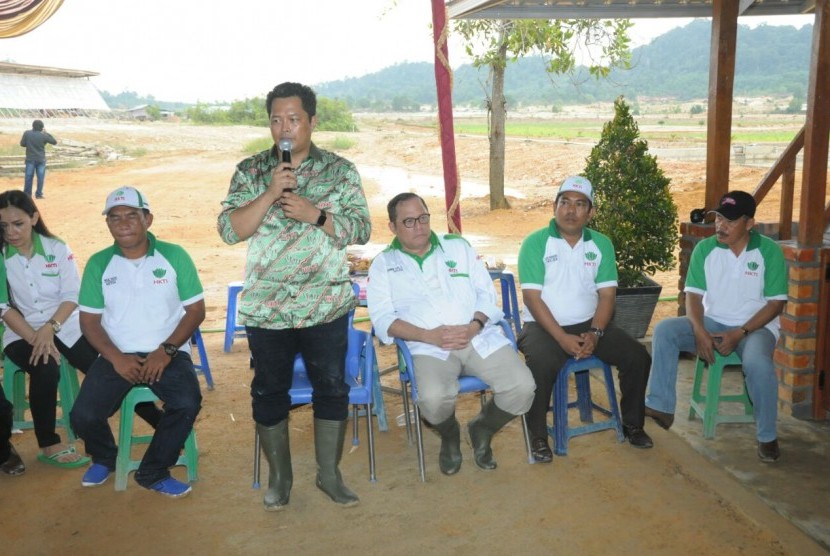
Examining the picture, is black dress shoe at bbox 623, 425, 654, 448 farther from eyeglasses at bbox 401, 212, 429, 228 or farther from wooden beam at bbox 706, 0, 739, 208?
wooden beam at bbox 706, 0, 739, 208

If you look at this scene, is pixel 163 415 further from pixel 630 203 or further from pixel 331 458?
pixel 630 203

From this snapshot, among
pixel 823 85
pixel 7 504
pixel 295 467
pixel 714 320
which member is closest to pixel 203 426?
pixel 295 467

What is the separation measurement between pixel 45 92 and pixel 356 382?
3833 cm

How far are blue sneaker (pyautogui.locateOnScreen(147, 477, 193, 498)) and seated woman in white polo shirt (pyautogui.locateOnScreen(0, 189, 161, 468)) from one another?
1.47 ft

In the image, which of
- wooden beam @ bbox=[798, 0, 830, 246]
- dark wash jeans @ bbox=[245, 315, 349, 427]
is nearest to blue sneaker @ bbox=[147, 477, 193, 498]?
dark wash jeans @ bbox=[245, 315, 349, 427]

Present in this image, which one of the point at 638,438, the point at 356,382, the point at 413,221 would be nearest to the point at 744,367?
the point at 638,438

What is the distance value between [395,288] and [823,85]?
253 cm

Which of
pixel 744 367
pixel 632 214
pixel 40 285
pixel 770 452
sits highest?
pixel 40 285

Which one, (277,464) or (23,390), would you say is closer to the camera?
(277,464)

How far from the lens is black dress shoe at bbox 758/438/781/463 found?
3.79 metres

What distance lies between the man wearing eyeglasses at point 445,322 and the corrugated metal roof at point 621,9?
2.70 meters

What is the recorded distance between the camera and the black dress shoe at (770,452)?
149 inches

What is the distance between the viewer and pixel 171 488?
11.9 ft

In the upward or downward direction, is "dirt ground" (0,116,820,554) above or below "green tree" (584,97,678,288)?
below
